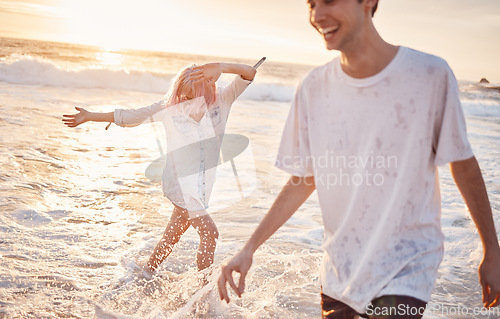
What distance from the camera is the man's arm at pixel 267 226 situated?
6.59 ft

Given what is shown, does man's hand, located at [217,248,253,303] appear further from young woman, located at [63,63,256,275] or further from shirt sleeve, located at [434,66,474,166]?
young woman, located at [63,63,256,275]

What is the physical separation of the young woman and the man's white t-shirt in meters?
1.90

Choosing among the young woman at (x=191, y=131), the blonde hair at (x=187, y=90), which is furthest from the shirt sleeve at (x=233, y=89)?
the blonde hair at (x=187, y=90)

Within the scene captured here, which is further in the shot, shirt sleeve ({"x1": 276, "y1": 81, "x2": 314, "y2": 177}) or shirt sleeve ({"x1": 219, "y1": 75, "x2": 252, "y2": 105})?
shirt sleeve ({"x1": 219, "y1": 75, "x2": 252, "y2": 105})

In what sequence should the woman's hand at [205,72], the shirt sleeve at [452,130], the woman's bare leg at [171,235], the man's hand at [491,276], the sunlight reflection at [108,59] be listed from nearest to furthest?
the shirt sleeve at [452,130] → the man's hand at [491,276] → the woman's hand at [205,72] → the woman's bare leg at [171,235] → the sunlight reflection at [108,59]

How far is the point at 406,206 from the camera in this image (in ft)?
5.91

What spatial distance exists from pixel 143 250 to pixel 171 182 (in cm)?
144

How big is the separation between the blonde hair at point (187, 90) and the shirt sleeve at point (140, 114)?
0.27ft

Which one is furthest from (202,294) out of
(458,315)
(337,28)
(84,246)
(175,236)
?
(337,28)

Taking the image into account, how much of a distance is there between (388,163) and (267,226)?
605mm

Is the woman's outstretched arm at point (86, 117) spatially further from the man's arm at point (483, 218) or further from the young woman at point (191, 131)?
the man's arm at point (483, 218)

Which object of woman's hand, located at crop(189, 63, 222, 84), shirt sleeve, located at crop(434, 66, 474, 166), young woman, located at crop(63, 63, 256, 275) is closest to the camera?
shirt sleeve, located at crop(434, 66, 474, 166)

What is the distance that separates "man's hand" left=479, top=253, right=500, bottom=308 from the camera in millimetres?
1808

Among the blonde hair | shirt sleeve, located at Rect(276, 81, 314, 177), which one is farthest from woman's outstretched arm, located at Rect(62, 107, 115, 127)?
shirt sleeve, located at Rect(276, 81, 314, 177)
